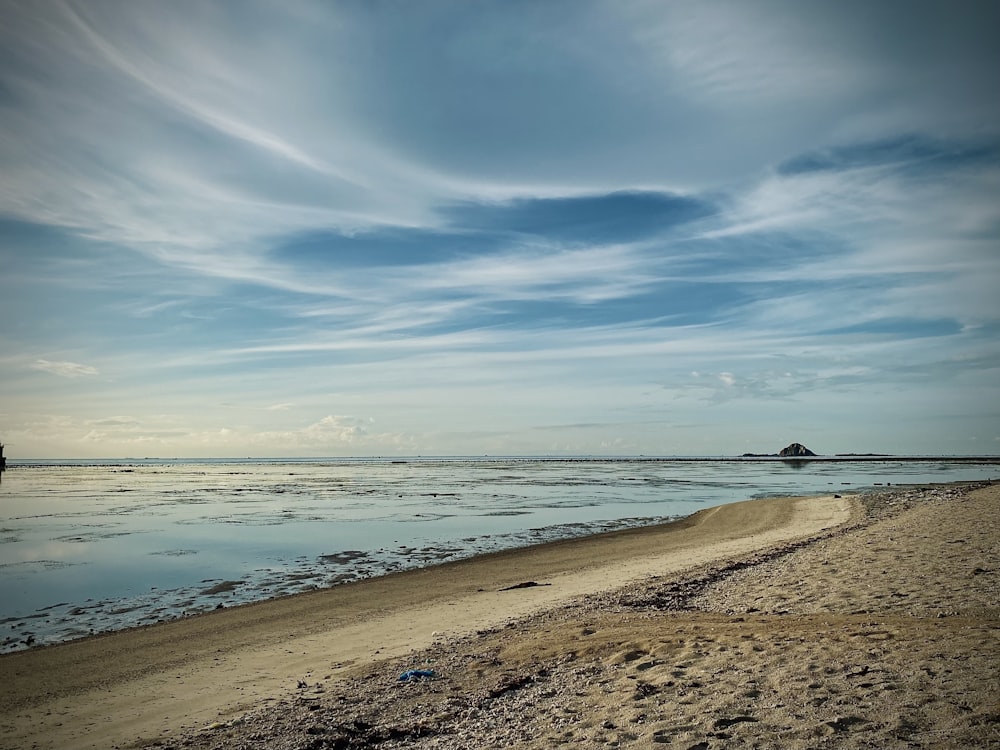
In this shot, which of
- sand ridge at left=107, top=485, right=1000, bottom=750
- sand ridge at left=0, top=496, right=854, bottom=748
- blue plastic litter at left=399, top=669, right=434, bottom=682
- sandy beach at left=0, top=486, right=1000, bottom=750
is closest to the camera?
sand ridge at left=107, top=485, right=1000, bottom=750

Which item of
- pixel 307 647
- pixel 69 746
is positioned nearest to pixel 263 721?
pixel 69 746

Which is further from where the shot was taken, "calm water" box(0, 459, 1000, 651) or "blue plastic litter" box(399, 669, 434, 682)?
"calm water" box(0, 459, 1000, 651)

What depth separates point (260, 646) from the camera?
12.8 metres

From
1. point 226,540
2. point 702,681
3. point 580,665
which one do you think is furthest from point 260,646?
point 226,540

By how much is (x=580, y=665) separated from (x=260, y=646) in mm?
7286

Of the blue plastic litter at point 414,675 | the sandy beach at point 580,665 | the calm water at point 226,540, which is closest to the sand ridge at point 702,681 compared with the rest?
the sandy beach at point 580,665

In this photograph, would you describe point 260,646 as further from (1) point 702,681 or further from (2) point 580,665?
(1) point 702,681

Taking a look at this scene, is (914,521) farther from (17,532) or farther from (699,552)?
(17,532)

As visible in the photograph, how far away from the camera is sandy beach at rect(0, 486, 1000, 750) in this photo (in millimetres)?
6629

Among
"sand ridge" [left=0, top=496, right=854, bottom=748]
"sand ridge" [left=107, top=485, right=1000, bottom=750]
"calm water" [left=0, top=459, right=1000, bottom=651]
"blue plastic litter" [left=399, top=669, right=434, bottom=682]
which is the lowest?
"calm water" [left=0, top=459, right=1000, bottom=651]

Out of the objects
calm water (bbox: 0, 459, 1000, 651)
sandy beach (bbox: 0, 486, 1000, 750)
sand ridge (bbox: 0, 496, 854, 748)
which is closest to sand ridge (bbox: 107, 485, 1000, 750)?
sandy beach (bbox: 0, 486, 1000, 750)

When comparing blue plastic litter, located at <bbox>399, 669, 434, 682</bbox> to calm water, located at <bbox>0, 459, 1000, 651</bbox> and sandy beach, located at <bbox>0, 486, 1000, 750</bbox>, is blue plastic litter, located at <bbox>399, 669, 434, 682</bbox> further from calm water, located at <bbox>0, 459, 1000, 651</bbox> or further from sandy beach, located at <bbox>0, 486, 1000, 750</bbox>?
calm water, located at <bbox>0, 459, 1000, 651</bbox>

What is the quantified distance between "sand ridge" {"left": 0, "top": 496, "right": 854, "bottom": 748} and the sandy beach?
6 cm

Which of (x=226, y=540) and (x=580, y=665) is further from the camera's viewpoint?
(x=226, y=540)
